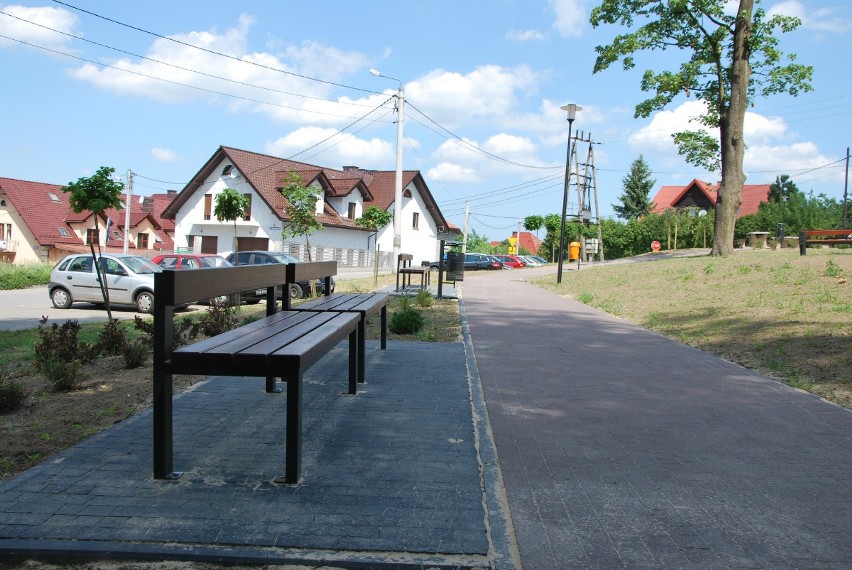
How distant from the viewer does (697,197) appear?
63531 mm

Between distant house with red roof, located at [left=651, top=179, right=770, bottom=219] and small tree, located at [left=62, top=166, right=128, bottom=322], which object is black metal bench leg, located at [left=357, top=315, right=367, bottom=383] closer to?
small tree, located at [left=62, top=166, right=128, bottom=322]

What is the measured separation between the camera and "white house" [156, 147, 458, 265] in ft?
149

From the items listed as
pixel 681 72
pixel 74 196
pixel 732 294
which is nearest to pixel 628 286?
pixel 732 294

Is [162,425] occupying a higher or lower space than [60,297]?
higher

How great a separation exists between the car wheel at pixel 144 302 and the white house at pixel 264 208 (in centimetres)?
2567

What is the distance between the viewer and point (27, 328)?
12.4 m

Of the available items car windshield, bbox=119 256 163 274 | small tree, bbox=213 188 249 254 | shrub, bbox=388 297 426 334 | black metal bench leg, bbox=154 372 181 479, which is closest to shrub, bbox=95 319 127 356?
shrub, bbox=388 297 426 334

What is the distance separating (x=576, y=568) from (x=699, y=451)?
7.39 feet

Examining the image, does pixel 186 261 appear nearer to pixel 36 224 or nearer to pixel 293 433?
pixel 293 433

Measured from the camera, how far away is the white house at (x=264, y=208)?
4528 centimetres

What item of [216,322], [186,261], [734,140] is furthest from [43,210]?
→ [216,322]

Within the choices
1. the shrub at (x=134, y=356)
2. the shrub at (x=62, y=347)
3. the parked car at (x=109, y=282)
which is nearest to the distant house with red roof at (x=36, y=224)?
the parked car at (x=109, y=282)

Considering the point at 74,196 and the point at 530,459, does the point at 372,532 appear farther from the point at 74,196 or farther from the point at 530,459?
the point at 74,196

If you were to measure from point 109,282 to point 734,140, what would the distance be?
20.9 metres
